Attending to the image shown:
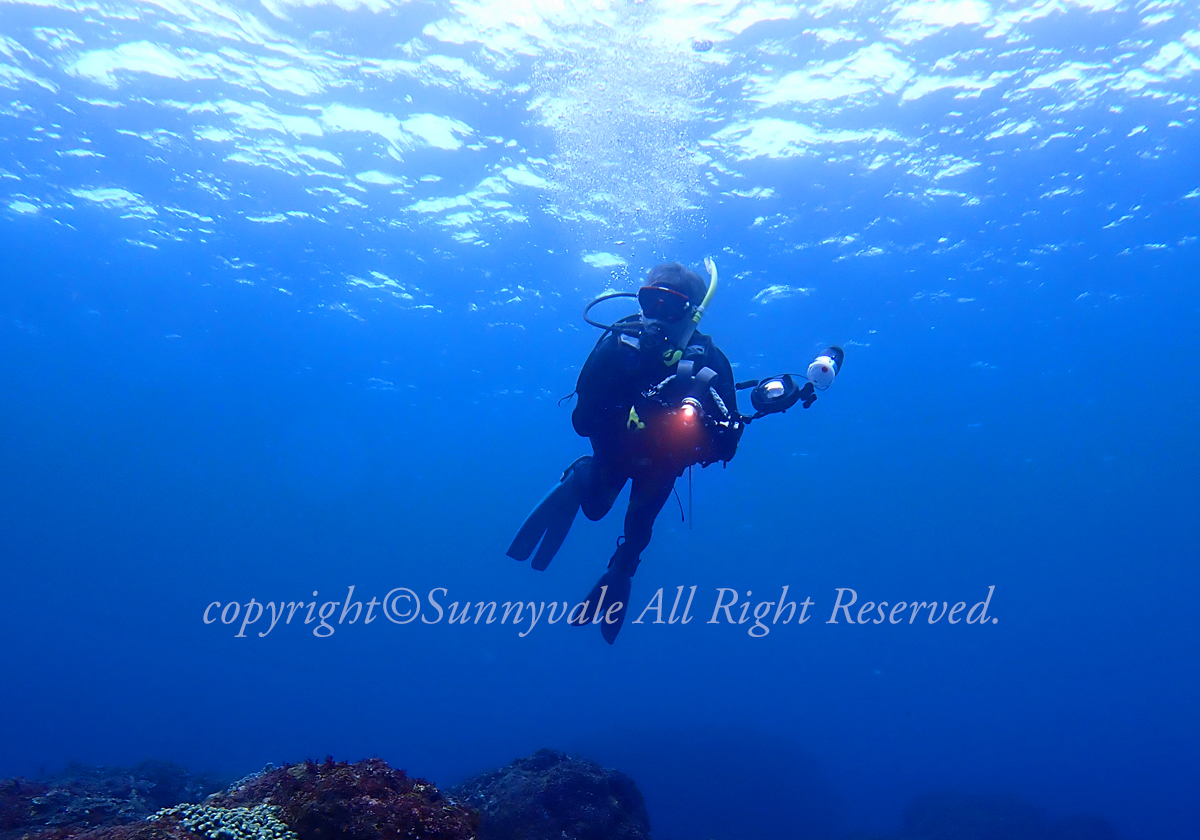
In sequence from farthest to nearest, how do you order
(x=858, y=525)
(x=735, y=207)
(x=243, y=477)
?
(x=243, y=477) → (x=858, y=525) → (x=735, y=207)

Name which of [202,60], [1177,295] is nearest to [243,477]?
[202,60]

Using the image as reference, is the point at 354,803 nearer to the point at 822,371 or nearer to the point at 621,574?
the point at 621,574

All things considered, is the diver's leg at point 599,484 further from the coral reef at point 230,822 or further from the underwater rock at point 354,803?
the coral reef at point 230,822

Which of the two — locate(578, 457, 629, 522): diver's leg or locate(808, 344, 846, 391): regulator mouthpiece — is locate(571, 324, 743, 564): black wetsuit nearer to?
locate(578, 457, 629, 522): diver's leg

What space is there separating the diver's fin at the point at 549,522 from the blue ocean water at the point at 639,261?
2.74m

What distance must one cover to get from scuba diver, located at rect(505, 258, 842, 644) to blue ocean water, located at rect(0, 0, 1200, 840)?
352 cm

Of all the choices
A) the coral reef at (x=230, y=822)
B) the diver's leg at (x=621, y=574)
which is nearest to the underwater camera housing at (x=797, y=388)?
the diver's leg at (x=621, y=574)

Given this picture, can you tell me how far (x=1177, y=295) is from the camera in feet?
66.8

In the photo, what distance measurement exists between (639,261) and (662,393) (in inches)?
485

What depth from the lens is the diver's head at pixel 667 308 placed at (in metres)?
5.68

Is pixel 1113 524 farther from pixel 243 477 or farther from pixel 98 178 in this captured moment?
pixel 243 477

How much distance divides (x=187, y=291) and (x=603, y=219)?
19034mm

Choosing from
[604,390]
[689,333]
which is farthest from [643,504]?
[689,333]

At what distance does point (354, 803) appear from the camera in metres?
3.60
